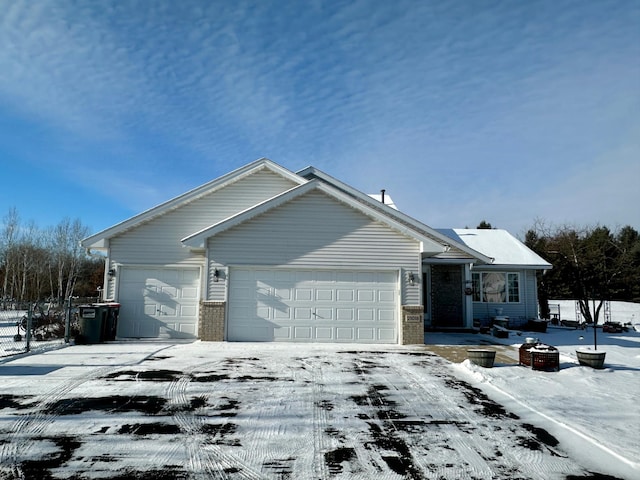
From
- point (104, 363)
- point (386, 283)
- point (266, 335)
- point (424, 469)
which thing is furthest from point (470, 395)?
point (104, 363)

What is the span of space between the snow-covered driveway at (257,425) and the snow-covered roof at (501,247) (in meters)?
11.4

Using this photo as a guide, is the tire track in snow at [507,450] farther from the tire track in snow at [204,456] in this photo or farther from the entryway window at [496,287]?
the entryway window at [496,287]

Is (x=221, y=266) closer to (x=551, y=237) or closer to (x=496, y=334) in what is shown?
(x=496, y=334)

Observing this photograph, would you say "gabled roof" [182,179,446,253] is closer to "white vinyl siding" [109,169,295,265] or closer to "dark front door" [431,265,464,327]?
"white vinyl siding" [109,169,295,265]

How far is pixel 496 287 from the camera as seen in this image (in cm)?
1841

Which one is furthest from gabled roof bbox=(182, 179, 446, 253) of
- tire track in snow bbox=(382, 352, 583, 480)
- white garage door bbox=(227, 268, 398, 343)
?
tire track in snow bbox=(382, 352, 583, 480)

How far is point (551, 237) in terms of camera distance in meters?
32.9

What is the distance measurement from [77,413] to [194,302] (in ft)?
25.4

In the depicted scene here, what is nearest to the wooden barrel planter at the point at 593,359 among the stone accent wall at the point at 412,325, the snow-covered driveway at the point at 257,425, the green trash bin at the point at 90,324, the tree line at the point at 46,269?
the snow-covered driveway at the point at 257,425

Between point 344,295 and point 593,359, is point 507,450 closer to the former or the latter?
point 593,359

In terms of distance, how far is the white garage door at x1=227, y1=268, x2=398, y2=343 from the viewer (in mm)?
12094

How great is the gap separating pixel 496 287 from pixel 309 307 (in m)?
10.4

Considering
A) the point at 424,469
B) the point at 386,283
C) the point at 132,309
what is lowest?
the point at 424,469

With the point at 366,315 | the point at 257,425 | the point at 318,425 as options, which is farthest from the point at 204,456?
the point at 366,315
